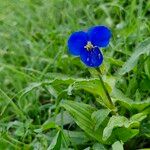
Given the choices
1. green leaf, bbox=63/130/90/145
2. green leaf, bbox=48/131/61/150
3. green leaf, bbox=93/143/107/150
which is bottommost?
green leaf, bbox=63/130/90/145

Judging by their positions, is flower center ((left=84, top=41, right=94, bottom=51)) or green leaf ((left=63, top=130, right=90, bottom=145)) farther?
green leaf ((left=63, top=130, right=90, bottom=145))

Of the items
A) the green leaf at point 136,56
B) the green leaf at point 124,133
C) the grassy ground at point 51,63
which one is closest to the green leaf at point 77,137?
the grassy ground at point 51,63

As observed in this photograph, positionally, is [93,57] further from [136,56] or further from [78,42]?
[136,56]

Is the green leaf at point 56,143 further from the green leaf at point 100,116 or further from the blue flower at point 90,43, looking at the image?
the blue flower at point 90,43

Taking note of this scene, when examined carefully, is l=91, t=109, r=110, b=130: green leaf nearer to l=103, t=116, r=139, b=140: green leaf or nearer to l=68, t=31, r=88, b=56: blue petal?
l=103, t=116, r=139, b=140: green leaf

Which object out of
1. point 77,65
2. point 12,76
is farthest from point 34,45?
point 77,65

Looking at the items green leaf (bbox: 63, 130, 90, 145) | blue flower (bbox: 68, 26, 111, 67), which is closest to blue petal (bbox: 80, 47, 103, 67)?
blue flower (bbox: 68, 26, 111, 67)
